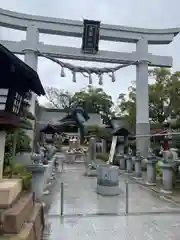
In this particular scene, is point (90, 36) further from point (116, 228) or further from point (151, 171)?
point (116, 228)

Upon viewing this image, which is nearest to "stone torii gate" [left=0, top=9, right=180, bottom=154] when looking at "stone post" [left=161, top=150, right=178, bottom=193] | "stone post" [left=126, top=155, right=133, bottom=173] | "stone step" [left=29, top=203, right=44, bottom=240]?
"stone post" [left=126, top=155, right=133, bottom=173]

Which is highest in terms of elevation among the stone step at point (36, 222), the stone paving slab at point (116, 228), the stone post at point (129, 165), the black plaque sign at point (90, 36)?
the black plaque sign at point (90, 36)

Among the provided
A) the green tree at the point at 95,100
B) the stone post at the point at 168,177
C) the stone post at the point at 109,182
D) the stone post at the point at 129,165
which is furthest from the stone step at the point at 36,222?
the green tree at the point at 95,100

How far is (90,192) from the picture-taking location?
10508 mm

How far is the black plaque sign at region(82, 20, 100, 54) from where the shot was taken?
21984mm

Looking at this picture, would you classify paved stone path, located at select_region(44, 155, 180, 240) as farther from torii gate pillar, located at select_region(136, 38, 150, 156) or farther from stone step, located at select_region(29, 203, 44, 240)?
torii gate pillar, located at select_region(136, 38, 150, 156)

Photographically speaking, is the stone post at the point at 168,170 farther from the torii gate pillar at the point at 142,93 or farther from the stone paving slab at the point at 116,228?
the torii gate pillar at the point at 142,93

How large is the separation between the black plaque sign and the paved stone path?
592 inches

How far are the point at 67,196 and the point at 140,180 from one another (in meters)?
5.43

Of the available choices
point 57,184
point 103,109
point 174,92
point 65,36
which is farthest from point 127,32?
point 103,109

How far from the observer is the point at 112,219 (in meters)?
6.69

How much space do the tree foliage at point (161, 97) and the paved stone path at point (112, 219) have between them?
54.3ft

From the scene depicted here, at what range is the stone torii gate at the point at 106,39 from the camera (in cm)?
2170

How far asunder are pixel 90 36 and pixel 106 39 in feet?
5.94
